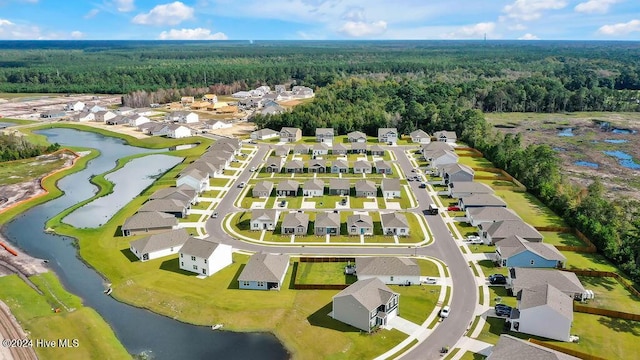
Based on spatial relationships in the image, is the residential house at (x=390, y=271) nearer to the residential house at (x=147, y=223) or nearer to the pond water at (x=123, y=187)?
the residential house at (x=147, y=223)

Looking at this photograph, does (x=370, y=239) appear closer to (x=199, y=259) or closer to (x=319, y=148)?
(x=199, y=259)

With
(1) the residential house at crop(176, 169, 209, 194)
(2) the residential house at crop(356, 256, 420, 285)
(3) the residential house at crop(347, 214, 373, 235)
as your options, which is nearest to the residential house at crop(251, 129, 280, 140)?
(1) the residential house at crop(176, 169, 209, 194)

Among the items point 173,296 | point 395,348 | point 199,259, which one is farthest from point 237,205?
point 395,348

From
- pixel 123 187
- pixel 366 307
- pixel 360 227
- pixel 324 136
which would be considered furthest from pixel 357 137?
pixel 366 307

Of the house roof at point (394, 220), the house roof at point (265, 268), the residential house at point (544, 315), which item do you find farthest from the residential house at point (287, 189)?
the residential house at point (544, 315)

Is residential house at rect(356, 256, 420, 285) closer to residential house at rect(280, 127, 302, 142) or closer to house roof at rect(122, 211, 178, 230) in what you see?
house roof at rect(122, 211, 178, 230)

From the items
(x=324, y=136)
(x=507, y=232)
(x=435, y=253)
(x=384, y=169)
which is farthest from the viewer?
(x=324, y=136)

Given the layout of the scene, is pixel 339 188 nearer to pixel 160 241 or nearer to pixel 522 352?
pixel 160 241
